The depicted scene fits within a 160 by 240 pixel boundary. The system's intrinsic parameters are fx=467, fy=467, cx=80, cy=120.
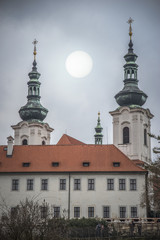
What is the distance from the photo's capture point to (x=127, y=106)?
201 ft

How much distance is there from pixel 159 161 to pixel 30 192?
45.3ft

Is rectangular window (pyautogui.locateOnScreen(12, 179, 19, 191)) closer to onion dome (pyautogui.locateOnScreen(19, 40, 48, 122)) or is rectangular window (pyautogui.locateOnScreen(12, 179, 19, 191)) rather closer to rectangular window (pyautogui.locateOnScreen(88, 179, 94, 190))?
rectangular window (pyautogui.locateOnScreen(88, 179, 94, 190))

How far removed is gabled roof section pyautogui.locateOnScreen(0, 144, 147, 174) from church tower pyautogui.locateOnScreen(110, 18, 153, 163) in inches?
542

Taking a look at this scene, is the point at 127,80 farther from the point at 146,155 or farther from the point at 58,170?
the point at 58,170

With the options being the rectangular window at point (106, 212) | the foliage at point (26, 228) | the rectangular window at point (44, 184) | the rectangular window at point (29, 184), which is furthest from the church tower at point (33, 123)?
the foliage at point (26, 228)

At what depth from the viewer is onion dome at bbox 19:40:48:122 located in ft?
219

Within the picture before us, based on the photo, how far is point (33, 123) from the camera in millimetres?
65688

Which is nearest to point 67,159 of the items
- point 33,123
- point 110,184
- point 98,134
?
point 110,184

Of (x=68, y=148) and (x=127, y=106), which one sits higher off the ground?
(x=127, y=106)

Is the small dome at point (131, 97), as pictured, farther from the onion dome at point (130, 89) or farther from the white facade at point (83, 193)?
the white facade at point (83, 193)

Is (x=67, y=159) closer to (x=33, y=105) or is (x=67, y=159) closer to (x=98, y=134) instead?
(x=33, y=105)

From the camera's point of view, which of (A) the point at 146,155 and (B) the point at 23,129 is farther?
(B) the point at 23,129

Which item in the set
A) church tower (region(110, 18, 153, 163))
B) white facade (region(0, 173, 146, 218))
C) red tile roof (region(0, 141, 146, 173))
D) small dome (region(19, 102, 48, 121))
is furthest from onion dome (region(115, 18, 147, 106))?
white facade (region(0, 173, 146, 218))

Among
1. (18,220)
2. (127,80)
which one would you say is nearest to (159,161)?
(18,220)
